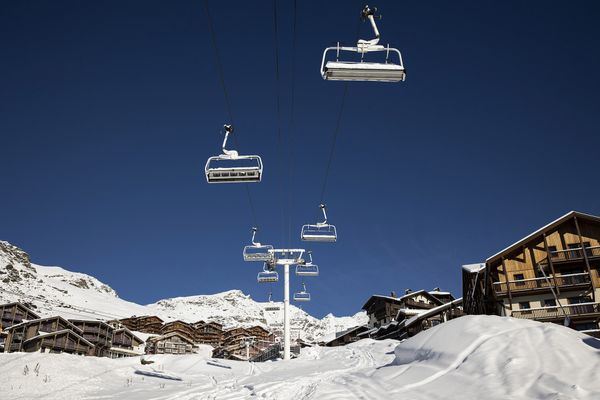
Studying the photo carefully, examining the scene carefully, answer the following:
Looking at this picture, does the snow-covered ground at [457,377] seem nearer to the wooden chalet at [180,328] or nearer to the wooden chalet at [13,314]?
the wooden chalet at [13,314]

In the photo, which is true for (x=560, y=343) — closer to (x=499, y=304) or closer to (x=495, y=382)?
(x=495, y=382)

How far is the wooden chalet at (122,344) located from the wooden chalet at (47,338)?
9305 mm

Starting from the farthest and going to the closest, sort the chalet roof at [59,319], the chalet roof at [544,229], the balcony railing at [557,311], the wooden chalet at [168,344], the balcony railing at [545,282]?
the wooden chalet at [168,344] → the chalet roof at [59,319] → the chalet roof at [544,229] → the balcony railing at [545,282] → the balcony railing at [557,311]

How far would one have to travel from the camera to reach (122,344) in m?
71.4

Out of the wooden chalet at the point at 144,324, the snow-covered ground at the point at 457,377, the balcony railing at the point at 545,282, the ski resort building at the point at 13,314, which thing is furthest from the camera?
the wooden chalet at the point at 144,324

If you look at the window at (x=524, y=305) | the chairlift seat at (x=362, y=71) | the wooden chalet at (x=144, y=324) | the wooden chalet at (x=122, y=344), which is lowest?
the wooden chalet at (x=122, y=344)

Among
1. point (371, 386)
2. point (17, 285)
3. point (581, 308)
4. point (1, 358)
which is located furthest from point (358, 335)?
point (17, 285)

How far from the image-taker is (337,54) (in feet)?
33.6

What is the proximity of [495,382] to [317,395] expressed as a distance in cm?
427

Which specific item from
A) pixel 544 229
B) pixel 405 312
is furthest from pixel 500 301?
pixel 405 312

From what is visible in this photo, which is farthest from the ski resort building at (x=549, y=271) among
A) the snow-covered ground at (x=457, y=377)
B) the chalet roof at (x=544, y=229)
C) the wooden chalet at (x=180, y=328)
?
the wooden chalet at (x=180, y=328)

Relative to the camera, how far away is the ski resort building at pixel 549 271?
36.0 m

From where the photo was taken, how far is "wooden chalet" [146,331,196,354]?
79500mm

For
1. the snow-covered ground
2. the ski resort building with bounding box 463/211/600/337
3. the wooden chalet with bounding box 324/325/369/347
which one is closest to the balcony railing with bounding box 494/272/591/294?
the ski resort building with bounding box 463/211/600/337
